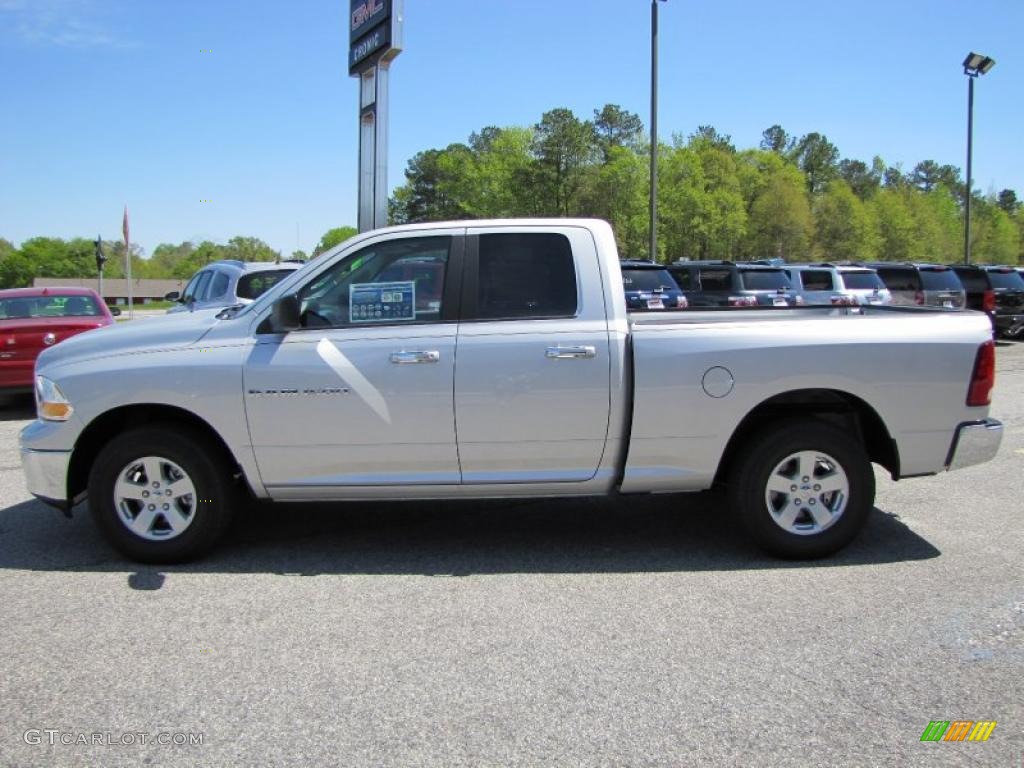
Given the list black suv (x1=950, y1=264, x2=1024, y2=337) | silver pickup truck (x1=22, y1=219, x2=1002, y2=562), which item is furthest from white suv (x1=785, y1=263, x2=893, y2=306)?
silver pickup truck (x1=22, y1=219, x2=1002, y2=562)

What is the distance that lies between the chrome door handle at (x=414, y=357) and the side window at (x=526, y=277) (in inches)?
14.3

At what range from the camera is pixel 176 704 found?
3.24 meters

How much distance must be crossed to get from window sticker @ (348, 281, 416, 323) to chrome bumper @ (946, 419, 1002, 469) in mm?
3214

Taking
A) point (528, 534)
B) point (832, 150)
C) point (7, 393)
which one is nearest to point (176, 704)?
point (528, 534)

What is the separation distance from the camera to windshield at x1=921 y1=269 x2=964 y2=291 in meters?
18.2

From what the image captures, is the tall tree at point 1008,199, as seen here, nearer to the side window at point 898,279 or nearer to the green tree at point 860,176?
the green tree at point 860,176

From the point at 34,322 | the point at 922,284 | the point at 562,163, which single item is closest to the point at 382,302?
the point at 34,322

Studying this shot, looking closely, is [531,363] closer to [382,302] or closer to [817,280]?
[382,302]

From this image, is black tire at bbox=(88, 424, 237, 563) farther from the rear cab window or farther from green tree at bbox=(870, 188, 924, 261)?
green tree at bbox=(870, 188, 924, 261)

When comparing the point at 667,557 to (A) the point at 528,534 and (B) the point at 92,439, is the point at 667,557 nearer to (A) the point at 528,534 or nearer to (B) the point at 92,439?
(A) the point at 528,534

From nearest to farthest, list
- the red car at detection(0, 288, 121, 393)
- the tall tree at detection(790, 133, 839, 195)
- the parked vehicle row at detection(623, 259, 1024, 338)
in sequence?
the red car at detection(0, 288, 121, 393)
the parked vehicle row at detection(623, 259, 1024, 338)
the tall tree at detection(790, 133, 839, 195)

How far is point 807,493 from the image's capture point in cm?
472

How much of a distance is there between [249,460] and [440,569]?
125 centimetres

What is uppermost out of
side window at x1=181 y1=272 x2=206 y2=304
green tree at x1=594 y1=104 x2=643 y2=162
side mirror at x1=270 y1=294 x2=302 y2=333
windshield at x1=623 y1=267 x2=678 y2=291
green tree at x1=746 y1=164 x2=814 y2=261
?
green tree at x1=594 y1=104 x2=643 y2=162
